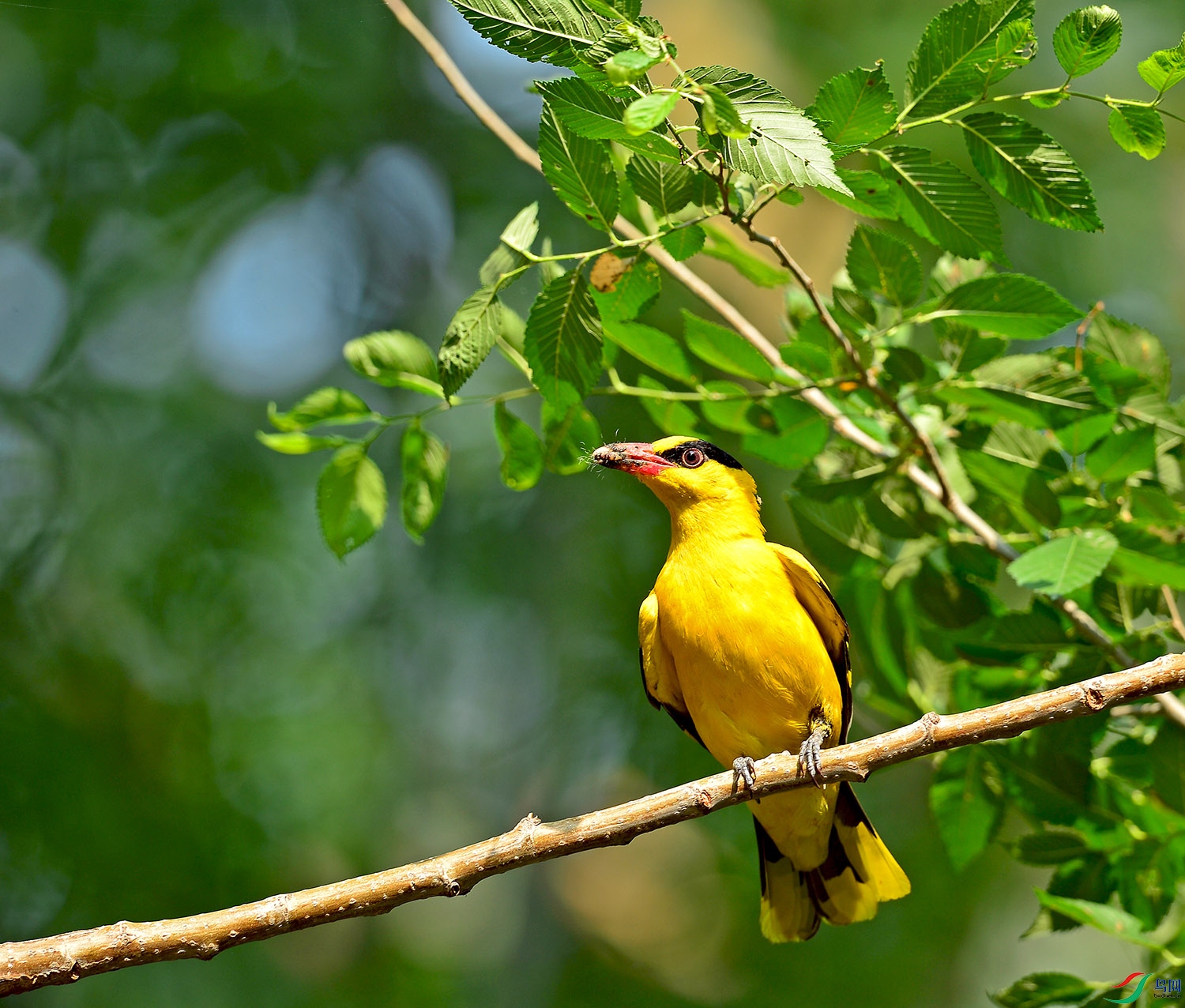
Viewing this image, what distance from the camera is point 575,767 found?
1022cm

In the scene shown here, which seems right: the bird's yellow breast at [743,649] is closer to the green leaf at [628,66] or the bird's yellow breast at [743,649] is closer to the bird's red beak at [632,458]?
the bird's red beak at [632,458]

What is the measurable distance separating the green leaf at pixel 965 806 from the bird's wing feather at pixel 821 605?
491 millimetres

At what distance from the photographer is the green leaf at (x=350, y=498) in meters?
3.42

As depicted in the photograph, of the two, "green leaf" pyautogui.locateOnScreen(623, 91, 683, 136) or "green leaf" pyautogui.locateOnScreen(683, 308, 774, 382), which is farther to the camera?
"green leaf" pyautogui.locateOnScreen(683, 308, 774, 382)

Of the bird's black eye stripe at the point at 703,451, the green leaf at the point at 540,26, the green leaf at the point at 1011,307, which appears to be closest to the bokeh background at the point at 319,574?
the bird's black eye stripe at the point at 703,451

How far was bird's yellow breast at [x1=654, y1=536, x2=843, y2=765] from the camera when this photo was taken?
353cm

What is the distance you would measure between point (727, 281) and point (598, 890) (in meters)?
7.15

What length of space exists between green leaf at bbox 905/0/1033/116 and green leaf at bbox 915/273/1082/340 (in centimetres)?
55

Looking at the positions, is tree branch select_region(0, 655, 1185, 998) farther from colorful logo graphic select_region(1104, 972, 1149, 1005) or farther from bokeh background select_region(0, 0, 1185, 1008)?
bokeh background select_region(0, 0, 1185, 1008)

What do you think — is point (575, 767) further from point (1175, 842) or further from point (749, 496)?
point (1175, 842)

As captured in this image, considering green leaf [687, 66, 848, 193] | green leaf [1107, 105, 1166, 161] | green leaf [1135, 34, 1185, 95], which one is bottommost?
green leaf [1107, 105, 1166, 161]

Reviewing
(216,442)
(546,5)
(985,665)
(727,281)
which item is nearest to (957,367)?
(985,665)

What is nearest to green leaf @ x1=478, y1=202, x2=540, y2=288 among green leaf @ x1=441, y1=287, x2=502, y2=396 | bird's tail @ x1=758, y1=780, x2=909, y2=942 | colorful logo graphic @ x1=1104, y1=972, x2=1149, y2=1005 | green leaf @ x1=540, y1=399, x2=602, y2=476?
green leaf @ x1=441, y1=287, x2=502, y2=396

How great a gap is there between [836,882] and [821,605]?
47.8 inches
